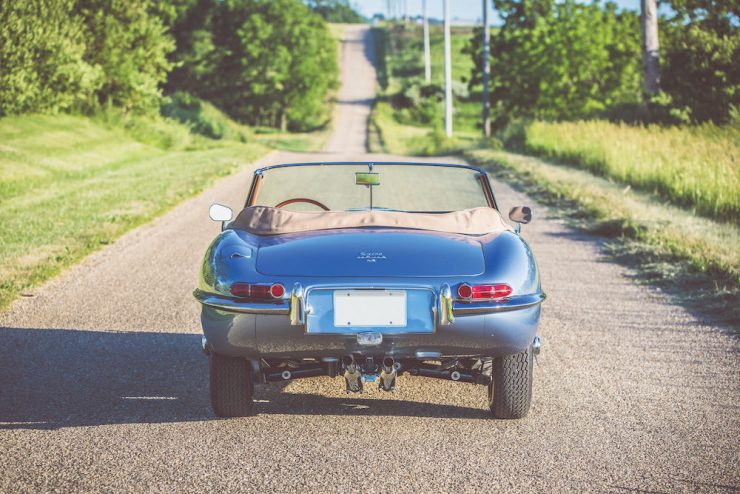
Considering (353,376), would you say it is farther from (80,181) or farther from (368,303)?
(80,181)

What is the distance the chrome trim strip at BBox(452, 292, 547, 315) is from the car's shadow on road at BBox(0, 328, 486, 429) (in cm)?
78

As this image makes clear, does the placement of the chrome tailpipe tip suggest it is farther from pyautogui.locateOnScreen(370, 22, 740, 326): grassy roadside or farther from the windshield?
pyautogui.locateOnScreen(370, 22, 740, 326): grassy roadside

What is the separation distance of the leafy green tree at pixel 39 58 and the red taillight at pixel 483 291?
20.2 meters

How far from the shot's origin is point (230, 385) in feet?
14.7

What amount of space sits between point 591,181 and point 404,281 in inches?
575

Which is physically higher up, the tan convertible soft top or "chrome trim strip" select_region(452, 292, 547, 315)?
the tan convertible soft top

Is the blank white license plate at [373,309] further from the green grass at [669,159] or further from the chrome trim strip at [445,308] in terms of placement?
the green grass at [669,159]

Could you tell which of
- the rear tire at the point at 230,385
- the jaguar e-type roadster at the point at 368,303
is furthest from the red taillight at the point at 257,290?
the rear tire at the point at 230,385

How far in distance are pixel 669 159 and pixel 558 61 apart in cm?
2808

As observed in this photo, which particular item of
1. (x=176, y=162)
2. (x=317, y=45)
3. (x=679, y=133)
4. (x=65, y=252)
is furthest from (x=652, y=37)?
(x=317, y=45)

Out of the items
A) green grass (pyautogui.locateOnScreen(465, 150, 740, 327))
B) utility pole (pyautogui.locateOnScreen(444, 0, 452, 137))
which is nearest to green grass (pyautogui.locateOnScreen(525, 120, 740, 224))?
green grass (pyautogui.locateOnScreen(465, 150, 740, 327))

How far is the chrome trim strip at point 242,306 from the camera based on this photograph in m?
4.08

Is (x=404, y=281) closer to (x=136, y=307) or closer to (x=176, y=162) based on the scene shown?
(x=136, y=307)

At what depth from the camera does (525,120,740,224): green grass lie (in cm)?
1344
